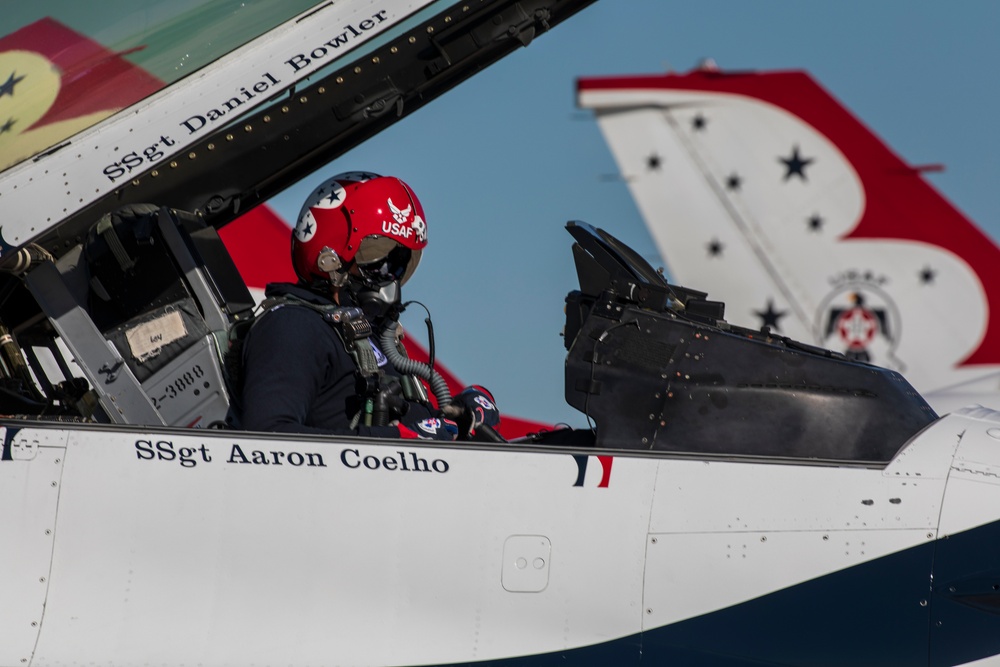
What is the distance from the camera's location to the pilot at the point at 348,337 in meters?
2.49

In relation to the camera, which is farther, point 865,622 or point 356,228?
point 356,228

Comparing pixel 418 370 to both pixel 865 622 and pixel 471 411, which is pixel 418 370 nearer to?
pixel 471 411

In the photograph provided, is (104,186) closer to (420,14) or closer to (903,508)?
(420,14)

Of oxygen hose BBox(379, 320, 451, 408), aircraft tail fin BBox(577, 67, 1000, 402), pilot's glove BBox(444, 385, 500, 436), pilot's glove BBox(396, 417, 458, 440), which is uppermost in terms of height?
aircraft tail fin BBox(577, 67, 1000, 402)

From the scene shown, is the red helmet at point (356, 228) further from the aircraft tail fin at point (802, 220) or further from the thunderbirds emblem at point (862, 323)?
the thunderbirds emblem at point (862, 323)

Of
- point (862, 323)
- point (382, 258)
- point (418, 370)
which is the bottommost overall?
point (418, 370)

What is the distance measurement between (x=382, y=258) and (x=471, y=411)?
1.80 feet

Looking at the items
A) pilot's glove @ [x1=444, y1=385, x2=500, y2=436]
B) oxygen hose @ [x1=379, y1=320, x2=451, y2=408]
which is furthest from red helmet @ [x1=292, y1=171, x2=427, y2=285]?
pilot's glove @ [x1=444, y1=385, x2=500, y2=436]

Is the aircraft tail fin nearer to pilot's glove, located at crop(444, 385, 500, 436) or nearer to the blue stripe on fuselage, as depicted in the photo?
pilot's glove, located at crop(444, 385, 500, 436)

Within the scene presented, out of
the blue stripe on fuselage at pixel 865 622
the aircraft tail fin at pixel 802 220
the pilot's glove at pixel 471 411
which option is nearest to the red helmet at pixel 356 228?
the pilot's glove at pixel 471 411

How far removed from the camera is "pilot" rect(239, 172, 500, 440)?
8.18 ft

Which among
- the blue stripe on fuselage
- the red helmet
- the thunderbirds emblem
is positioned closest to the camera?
the blue stripe on fuselage

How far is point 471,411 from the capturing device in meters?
2.82

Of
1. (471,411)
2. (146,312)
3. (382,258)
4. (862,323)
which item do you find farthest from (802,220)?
(146,312)
